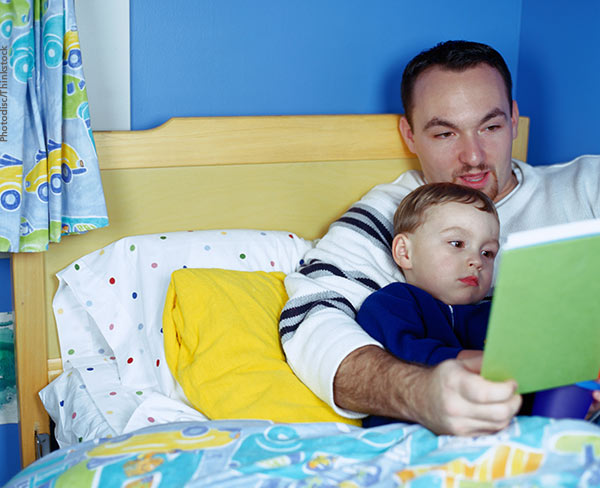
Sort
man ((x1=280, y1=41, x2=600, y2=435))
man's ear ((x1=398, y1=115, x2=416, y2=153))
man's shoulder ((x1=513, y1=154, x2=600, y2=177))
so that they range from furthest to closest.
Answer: man's ear ((x1=398, y1=115, x2=416, y2=153)) < man's shoulder ((x1=513, y1=154, x2=600, y2=177)) < man ((x1=280, y1=41, x2=600, y2=435))

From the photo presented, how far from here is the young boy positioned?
134 centimetres

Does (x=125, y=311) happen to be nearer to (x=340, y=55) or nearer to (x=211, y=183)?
(x=211, y=183)

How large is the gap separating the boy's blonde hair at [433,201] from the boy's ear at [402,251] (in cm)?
2

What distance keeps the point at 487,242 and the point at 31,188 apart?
3.07ft

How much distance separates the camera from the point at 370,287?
1.50 metres

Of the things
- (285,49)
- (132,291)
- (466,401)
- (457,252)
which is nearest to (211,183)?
(132,291)

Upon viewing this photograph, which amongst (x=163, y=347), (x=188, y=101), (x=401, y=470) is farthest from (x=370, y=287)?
(x=188, y=101)

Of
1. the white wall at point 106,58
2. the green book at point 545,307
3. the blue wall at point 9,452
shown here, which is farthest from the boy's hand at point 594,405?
the blue wall at point 9,452

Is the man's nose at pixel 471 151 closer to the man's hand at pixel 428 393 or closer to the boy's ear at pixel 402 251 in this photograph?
the boy's ear at pixel 402 251

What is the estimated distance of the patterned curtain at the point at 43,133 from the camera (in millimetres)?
1423

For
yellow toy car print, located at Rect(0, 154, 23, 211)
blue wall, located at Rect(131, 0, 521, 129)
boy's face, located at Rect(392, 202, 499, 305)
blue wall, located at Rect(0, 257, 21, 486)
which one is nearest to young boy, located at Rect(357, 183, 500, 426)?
boy's face, located at Rect(392, 202, 499, 305)

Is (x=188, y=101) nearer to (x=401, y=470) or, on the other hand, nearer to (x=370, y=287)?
(x=370, y=287)

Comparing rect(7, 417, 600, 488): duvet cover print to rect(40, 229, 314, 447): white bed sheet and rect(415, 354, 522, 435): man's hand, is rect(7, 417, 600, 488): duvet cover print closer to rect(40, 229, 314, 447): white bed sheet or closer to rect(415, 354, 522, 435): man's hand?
rect(415, 354, 522, 435): man's hand

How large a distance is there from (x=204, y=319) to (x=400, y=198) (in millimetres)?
578
